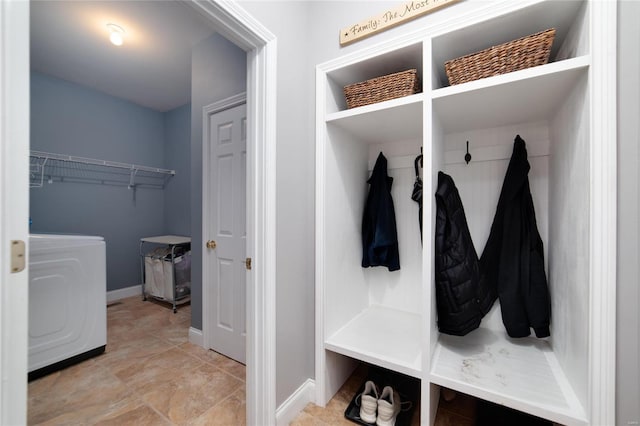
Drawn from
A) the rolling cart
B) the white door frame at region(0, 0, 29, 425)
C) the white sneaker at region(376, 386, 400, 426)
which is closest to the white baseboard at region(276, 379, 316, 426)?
the white sneaker at region(376, 386, 400, 426)

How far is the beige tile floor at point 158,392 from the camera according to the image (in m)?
1.44

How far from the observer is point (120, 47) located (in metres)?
2.45

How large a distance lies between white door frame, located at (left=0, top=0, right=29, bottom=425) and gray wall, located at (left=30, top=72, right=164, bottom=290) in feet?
10.7

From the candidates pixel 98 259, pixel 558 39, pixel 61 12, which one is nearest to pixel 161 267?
pixel 98 259

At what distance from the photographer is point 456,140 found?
5.41 ft

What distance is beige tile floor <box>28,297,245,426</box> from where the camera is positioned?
1.47 m

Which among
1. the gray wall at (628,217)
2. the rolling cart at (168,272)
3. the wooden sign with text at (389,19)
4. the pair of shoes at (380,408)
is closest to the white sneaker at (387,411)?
the pair of shoes at (380,408)

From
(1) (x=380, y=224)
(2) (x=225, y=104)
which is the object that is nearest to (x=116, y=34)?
(2) (x=225, y=104)

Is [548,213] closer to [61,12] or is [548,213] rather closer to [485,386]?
[485,386]

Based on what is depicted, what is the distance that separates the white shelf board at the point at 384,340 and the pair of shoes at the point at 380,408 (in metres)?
0.23

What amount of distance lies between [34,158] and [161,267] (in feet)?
5.75

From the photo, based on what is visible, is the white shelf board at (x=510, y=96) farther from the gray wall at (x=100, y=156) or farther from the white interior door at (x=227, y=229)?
the gray wall at (x=100, y=156)

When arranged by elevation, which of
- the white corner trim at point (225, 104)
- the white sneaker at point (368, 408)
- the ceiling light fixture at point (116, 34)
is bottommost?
the white sneaker at point (368, 408)

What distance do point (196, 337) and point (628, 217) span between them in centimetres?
280
